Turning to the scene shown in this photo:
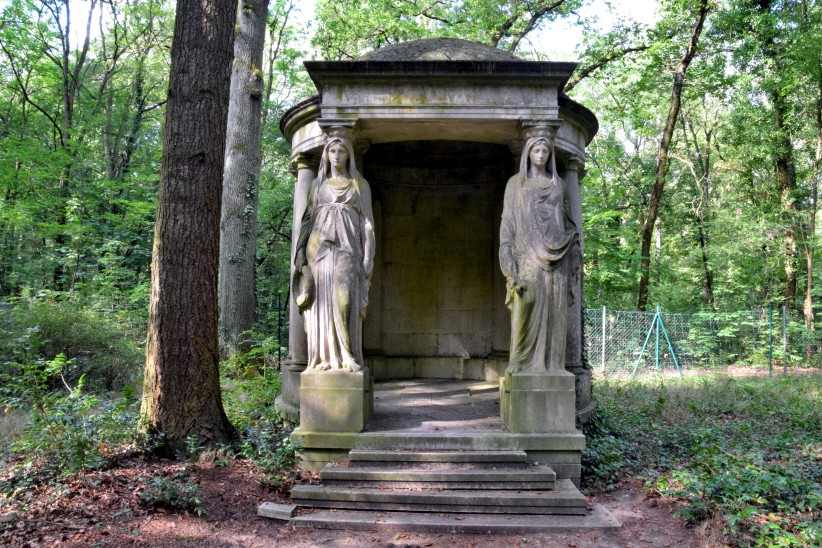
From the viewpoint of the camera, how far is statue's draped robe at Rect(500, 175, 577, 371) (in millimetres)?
5562

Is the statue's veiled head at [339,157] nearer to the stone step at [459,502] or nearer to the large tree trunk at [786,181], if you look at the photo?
the stone step at [459,502]

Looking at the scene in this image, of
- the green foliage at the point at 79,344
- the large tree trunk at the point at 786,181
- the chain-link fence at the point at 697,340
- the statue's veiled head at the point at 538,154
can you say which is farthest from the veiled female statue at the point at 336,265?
the large tree trunk at the point at 786,181

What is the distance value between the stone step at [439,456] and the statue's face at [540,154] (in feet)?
9.07

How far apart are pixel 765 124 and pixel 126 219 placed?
63.1 feet

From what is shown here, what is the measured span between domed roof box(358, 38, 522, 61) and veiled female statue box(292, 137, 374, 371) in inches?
65.3

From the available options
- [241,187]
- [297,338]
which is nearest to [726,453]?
[297,338]

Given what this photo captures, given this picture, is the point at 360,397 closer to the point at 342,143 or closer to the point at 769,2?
the point at 342,143

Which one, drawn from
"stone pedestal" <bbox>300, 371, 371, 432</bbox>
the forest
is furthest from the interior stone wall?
"stone pedestal" <bbox>300, 371, 371, 432</bbox>

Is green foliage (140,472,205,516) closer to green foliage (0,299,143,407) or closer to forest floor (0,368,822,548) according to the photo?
forest floor (0,368,822,548)

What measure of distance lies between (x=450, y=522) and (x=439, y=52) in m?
4.93

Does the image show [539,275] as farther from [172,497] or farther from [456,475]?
[172,497]

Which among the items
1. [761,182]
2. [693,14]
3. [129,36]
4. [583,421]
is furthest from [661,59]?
[129,36]

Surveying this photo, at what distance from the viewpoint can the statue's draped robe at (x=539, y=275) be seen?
556 cm

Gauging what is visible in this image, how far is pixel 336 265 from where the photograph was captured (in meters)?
5.55
